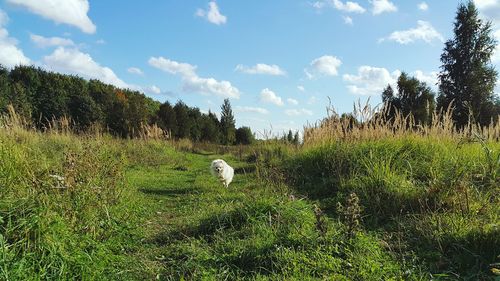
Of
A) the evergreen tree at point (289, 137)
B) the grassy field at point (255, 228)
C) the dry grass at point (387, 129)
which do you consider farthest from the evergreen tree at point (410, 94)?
the grassy field at point (255, 228)

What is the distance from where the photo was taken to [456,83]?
81.0ft

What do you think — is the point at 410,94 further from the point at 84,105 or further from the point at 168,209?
the point at 168,209

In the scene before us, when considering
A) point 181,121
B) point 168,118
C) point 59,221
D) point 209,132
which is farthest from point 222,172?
point 209,132

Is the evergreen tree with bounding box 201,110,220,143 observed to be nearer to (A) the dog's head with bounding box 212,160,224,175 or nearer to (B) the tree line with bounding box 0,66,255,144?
(B) the tree line with bounding box 0,66,255,144

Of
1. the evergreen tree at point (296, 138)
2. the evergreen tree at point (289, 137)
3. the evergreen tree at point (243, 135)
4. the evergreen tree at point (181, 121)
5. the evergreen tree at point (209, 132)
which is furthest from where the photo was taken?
the evergreen tree at point (243, 135)

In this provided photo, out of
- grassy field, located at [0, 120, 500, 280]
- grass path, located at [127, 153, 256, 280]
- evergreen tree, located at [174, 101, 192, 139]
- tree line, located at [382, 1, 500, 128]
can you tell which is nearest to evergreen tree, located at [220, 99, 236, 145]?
evergreen tree, located at [174, 101, 192, 139]

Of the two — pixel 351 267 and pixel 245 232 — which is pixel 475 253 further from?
pixel 245 232

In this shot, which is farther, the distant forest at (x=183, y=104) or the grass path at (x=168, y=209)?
the distant forest at (x=183, y=104)

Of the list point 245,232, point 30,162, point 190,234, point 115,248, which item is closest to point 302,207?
point 245,232

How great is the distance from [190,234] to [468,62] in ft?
83.4

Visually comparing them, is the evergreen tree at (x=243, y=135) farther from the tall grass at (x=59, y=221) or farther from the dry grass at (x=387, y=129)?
the tall grass at (x=59, y=221)

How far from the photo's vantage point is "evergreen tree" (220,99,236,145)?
29312 millimetres

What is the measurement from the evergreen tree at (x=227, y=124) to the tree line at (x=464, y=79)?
1095 centimetres

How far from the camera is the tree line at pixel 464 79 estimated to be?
23.1 m
